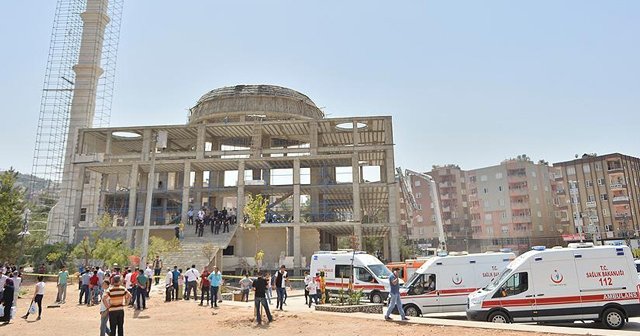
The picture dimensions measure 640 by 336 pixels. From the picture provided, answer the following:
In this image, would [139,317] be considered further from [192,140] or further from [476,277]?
[192,140]

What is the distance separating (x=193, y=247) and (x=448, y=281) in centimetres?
1985

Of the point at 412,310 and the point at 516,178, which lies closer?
the point at 412,310

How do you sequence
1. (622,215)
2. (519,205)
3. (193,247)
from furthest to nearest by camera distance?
(519,205)
(622,215)
(193,247)

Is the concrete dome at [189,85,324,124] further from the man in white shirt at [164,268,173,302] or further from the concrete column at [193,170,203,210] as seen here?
the man in white shirt at [164,268,173,302]

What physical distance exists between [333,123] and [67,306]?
25.4 meters

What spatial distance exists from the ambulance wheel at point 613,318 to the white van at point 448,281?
3572mm

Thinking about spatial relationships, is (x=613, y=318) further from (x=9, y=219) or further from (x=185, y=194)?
(x=185, y=194)

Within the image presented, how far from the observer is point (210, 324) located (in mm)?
12039

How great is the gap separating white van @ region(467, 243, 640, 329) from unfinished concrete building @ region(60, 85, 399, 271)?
21.4 m

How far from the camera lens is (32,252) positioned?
106 ft

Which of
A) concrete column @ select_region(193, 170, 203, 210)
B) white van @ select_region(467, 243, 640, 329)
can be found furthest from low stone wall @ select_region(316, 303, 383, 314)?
concrete column @ select_region(193, 170, 203, 210)

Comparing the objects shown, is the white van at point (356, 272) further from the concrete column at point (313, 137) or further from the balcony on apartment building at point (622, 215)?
the balcony on apartment building at point (622, 215)

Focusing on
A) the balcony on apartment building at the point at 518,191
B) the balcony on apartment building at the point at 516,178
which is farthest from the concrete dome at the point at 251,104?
the balcony on apartment building at the point at 518,191

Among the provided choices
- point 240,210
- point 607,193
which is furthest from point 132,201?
point 607,193
